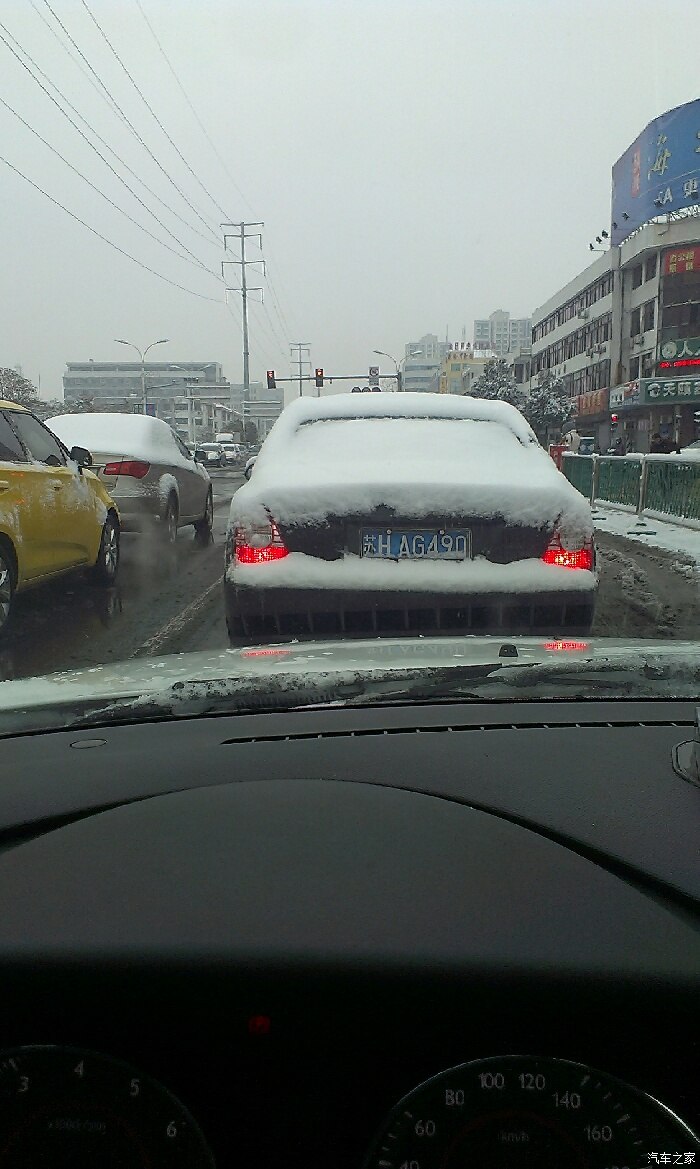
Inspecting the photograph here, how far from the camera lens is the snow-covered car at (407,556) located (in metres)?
4.07

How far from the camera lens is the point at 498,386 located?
61.8m

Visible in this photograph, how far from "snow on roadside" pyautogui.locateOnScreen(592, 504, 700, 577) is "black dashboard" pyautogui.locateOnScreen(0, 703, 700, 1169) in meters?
7.85

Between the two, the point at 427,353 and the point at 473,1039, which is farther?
the point at 427,353

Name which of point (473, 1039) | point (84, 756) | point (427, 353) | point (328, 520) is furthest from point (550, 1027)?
point (427, 353)

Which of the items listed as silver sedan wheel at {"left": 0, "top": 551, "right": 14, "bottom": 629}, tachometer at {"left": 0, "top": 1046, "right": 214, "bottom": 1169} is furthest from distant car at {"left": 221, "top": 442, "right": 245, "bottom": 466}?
tachometer at {"left": 0, "top": 1046, "right": 214, "bottom": 1169}

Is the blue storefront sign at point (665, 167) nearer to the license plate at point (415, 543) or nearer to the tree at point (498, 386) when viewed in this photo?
the tree at point (498, 386)

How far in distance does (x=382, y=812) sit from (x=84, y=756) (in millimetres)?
688

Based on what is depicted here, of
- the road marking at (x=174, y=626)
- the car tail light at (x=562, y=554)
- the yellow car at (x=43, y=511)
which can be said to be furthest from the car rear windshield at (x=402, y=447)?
the yellow car at (x=43, y=511)

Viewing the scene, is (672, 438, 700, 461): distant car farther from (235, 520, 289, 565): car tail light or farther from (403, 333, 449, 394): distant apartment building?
(403, 333, 449, 394): distant apartment building

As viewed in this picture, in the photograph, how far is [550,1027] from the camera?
117cm

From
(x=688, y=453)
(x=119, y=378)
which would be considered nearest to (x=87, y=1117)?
(x=688, y=453)

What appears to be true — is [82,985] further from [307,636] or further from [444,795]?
[307,636]

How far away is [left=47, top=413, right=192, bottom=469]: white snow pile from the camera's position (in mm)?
10086

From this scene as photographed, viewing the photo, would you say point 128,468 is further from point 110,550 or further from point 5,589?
point 5,589
